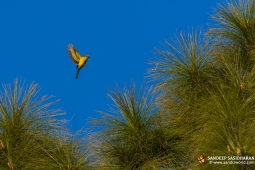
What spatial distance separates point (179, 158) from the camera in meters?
4.88

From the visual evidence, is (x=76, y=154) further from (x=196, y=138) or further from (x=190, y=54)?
(x=190, y=54)

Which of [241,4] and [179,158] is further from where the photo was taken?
[241,4]

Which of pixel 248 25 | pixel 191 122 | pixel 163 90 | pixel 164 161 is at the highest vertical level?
pixel 248 25

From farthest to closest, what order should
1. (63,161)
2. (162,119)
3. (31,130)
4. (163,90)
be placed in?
(163,90) < (162,119) < (31,130) < (63,161)

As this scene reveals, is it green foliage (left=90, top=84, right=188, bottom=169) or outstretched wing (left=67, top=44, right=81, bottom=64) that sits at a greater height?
outstretched wing (left=67, top=44, right=81, bottom=64)

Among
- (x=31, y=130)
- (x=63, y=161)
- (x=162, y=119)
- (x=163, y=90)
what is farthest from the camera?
(x=163, y=90)

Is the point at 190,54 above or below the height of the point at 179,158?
above

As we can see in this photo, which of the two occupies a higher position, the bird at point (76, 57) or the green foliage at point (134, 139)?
the bird at point (76, 57)

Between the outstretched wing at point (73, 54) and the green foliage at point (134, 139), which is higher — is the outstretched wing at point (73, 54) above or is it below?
above

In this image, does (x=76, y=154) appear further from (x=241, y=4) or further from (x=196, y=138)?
(x=241, y=4)

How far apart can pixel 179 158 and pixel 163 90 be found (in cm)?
80

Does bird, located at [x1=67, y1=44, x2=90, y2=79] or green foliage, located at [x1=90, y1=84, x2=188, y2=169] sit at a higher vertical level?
bird, located at [x1=67, y1=44, x2=90, y2=79]

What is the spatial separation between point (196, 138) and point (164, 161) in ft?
1.13

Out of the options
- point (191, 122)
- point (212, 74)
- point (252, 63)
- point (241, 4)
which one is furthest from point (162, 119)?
point (241, 4)
